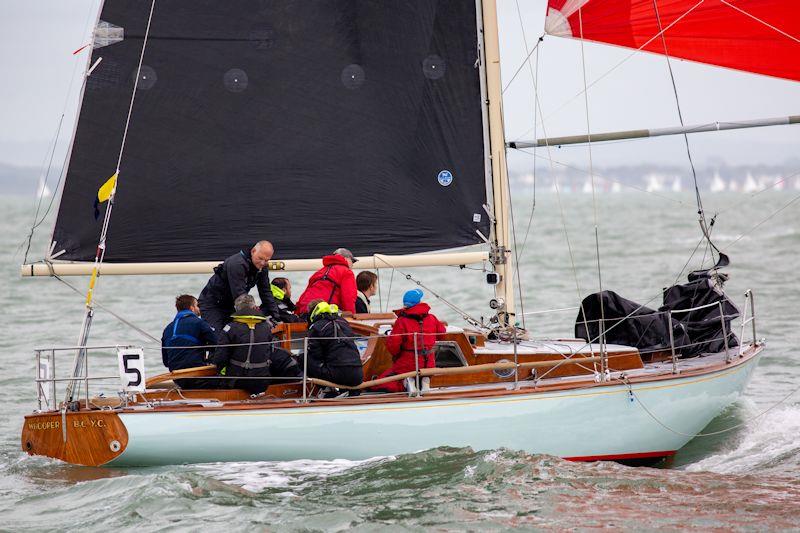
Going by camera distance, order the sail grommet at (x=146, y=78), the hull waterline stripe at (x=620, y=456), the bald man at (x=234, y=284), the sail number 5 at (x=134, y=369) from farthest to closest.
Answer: the sail grommet at (x=146, y=78) < the bald man at (x=234, y=284) < the hull waterline stripe at (x=620, y=456) < the sail number 5 at (x=134, y=369)

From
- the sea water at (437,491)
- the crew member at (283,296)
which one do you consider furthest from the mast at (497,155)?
the crew member at (283,296)

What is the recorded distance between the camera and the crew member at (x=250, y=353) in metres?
9.68

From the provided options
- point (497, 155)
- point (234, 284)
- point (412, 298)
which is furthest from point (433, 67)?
point (234, 284)

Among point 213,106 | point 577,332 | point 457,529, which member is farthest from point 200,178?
point 457,529

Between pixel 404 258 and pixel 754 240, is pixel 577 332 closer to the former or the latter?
pixel 404 258

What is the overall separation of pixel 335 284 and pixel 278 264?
88 cm

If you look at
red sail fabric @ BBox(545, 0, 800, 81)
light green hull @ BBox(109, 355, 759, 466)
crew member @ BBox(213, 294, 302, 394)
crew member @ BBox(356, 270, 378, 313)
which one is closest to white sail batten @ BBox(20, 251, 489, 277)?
crew member @ BBox(356, 270, 378, 313)

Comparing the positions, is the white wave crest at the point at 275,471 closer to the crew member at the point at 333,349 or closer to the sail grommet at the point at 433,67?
the crew member at the point at 333,349

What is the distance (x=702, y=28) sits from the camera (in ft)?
37.7

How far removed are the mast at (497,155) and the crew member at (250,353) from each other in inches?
101

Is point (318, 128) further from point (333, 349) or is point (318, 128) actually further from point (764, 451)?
point (764, 451)

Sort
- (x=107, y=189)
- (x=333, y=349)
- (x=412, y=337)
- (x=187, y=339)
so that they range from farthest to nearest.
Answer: (x=107, y=189), (x=187, y=339), (x=412, y=337), (x=333, y=349)

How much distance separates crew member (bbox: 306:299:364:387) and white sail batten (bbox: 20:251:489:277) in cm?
174

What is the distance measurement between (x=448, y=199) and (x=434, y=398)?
2854 millimetres
